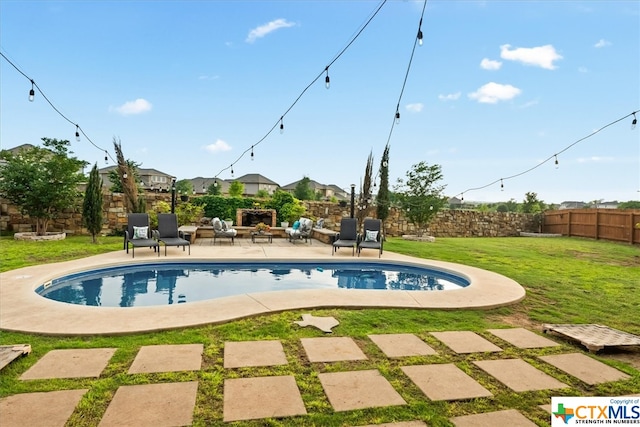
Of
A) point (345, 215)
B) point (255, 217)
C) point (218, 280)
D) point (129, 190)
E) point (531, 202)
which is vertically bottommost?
point (218, 280)

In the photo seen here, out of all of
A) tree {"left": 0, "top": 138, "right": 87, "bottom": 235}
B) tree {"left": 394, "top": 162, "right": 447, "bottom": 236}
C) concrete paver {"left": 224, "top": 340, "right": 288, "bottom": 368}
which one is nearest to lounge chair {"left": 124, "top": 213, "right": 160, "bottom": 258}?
tree {"left": 0, "top": 138, "right": 87, "bottom": 235}

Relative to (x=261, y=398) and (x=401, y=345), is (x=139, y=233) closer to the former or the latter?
(x=401, y=345)

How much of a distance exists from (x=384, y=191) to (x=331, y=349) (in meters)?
12.4

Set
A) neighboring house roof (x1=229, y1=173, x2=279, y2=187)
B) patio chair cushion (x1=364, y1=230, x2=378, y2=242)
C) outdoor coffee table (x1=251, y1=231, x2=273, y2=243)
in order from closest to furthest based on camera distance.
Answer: patio chair cushion (x1=364, y1=230, x2=378, y2=242), outdoor coffee table (x1=251, y1=231, x2=273, y2=243), neighboring house roof (x1=229, y1=173, x2=279, y2=187)

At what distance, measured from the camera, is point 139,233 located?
907 centimetres

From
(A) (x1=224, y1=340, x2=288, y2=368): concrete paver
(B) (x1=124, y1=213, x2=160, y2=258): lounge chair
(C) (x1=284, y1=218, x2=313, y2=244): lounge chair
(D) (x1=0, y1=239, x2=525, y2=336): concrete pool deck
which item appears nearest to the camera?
(A) (x1=224, y1=340, x2=288, y2=368): concrete paver

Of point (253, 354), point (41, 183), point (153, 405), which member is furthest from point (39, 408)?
point (41, 183)

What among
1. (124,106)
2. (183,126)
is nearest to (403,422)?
(124,106)

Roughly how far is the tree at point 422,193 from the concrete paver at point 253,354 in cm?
1308

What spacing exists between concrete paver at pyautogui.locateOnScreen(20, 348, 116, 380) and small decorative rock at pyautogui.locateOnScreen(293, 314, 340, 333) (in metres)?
1.82

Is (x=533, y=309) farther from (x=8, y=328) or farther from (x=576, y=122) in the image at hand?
(x=576, y=122)

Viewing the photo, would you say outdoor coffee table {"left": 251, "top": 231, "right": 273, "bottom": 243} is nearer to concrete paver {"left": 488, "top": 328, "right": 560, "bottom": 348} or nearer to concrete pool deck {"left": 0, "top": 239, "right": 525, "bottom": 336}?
concrete pool deck {"left": 0, "top": 239, "right": 525, "bottom": 336}

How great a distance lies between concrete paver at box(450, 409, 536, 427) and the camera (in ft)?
7.14

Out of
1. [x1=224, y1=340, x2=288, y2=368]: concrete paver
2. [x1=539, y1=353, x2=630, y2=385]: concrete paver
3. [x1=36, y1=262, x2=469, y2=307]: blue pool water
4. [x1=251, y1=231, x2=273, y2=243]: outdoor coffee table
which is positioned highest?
[x1=251, y1=231, x2=273, y2=243]: outdoor coffee table
